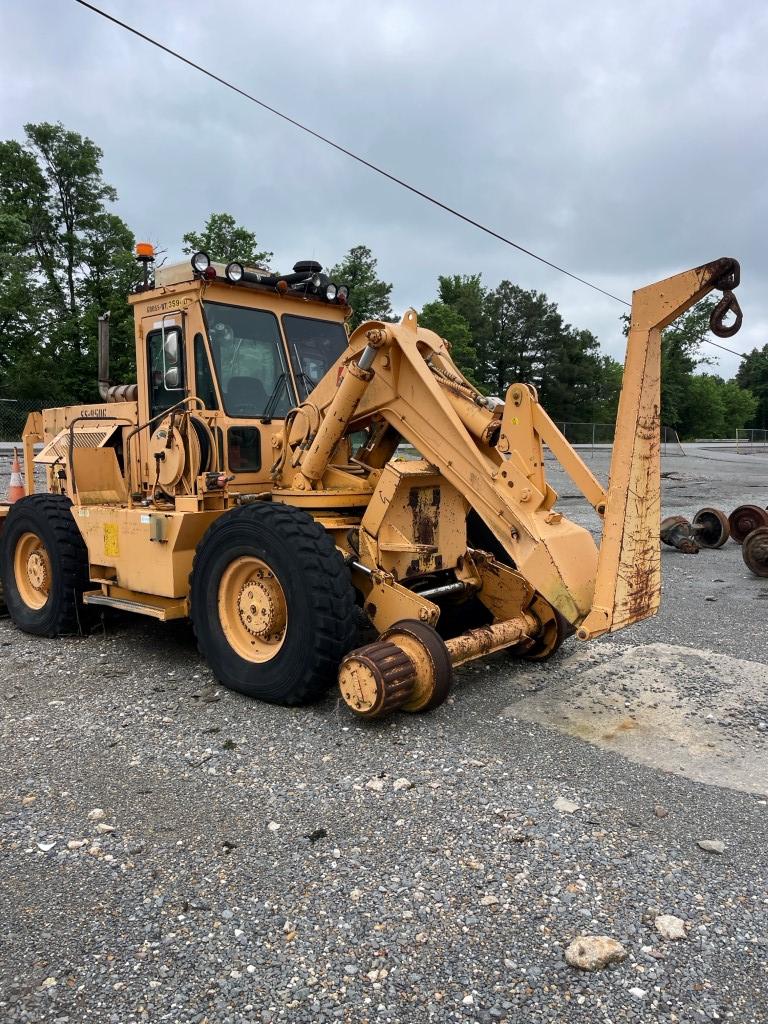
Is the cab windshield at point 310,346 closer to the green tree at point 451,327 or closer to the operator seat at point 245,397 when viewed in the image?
the operator seat at point 245,397

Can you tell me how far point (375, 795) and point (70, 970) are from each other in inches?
60.7

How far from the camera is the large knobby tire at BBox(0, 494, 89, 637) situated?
6430mm

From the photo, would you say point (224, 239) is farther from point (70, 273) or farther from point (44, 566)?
point (44, 566)

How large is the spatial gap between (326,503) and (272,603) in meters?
0.90

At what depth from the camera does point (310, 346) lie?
246 inches

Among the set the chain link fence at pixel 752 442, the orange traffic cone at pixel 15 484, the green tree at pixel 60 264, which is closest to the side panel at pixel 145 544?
the orange traffic cone at pixel 15 484

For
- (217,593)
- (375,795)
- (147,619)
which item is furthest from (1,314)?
(375,795)

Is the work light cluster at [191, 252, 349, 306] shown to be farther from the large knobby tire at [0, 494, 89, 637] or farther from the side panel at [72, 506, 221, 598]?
the large knobby tire at [0, 494, 89, 637]

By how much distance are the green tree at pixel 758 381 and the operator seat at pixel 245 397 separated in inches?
3892

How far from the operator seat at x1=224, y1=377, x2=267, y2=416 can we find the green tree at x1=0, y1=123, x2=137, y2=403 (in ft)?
88.8

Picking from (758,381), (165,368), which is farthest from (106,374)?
(758,381)

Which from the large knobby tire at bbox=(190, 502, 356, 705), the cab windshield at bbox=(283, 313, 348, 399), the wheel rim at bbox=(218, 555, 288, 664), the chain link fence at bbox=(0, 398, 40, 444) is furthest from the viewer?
the chain link fence at bbox=(0, 398, 40, 444)

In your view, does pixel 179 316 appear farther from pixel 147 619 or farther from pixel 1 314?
pixel 1 314

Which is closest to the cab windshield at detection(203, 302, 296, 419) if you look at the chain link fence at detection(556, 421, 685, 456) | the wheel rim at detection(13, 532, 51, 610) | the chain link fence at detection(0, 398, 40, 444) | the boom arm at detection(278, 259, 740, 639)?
the boom arm at detection(278, 259, 740, 639)
